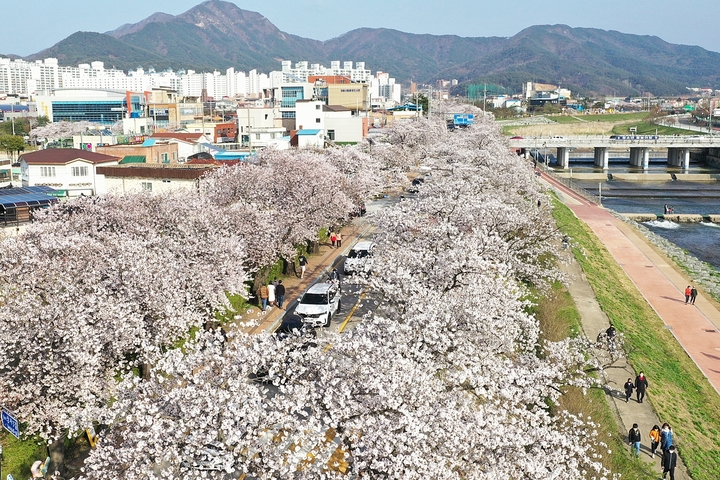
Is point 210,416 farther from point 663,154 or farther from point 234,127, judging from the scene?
point 663,154

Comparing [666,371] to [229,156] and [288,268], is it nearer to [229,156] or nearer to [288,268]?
[288,268]

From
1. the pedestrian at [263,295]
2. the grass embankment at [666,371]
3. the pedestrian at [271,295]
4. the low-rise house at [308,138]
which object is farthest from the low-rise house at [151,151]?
the grass embankment at [666,371]

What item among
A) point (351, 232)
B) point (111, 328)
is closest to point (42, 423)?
point (111, 328)

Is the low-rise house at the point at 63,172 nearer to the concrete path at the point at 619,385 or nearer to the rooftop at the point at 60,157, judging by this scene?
the rooftop at the point at 60,157

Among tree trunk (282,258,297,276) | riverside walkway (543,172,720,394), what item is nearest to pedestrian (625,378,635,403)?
riverside walkway (543,172,720,394)

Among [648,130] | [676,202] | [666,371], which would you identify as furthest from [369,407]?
[648,130]
